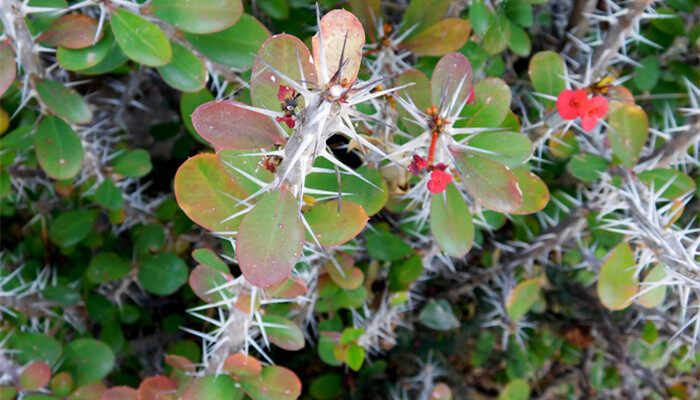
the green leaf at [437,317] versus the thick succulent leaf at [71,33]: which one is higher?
the thick succulent leaf at [71,33]

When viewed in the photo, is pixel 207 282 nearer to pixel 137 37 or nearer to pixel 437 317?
pixel 137 37

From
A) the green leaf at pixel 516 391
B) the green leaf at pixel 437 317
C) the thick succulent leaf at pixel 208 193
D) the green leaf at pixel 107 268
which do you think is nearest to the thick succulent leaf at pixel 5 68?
the thick succulent leaf at pixel 208 193

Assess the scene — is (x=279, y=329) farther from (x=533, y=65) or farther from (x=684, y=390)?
(x=684, y=390)

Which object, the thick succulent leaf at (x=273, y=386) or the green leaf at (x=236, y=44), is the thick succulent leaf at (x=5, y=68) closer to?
the green leaf at (x=236, y=44)

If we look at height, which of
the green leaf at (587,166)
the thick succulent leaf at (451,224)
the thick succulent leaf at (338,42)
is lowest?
the green leaf at (587,166)

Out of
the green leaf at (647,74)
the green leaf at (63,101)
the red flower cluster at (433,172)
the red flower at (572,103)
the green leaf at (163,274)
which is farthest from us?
the green leaf at (647,74)

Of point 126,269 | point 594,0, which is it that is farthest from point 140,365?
point 594,0

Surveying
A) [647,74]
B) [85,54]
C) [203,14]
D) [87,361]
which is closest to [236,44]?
[203,14]
